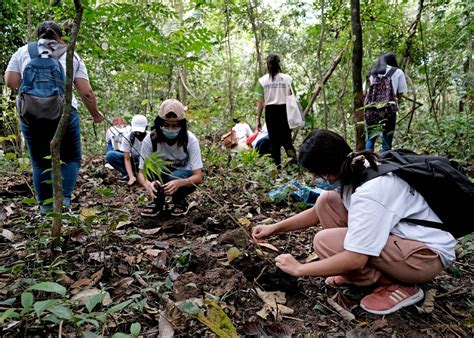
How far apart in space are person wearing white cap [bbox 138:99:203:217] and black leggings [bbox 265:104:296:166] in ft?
7.92

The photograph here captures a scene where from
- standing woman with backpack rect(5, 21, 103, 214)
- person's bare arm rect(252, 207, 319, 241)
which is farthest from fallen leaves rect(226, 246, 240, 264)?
standing woman with backpack rect(5, 21, 103, 214)

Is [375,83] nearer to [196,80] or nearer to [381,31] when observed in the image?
[381,31]

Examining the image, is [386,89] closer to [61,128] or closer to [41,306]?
[61,128]

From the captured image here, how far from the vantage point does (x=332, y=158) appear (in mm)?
2131

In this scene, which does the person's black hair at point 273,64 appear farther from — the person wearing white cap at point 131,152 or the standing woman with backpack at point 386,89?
the person wearing white cap at point 131,152

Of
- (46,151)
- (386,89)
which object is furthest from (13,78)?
(386,89)

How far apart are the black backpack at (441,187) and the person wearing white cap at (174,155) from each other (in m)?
1.98

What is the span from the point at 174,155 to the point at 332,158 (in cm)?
225

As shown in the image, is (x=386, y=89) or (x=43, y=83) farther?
(x=386, y=89)

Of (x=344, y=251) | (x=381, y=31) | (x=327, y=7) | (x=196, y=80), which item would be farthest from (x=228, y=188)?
(x=196, y=80)

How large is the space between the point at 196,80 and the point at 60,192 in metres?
10.6

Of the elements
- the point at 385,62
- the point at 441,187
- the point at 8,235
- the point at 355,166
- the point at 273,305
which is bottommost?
the point at 273,305

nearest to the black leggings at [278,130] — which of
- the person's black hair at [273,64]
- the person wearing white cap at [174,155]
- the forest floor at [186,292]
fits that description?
the person's black hair at [273,64]

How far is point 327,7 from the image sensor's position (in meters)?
7.42
